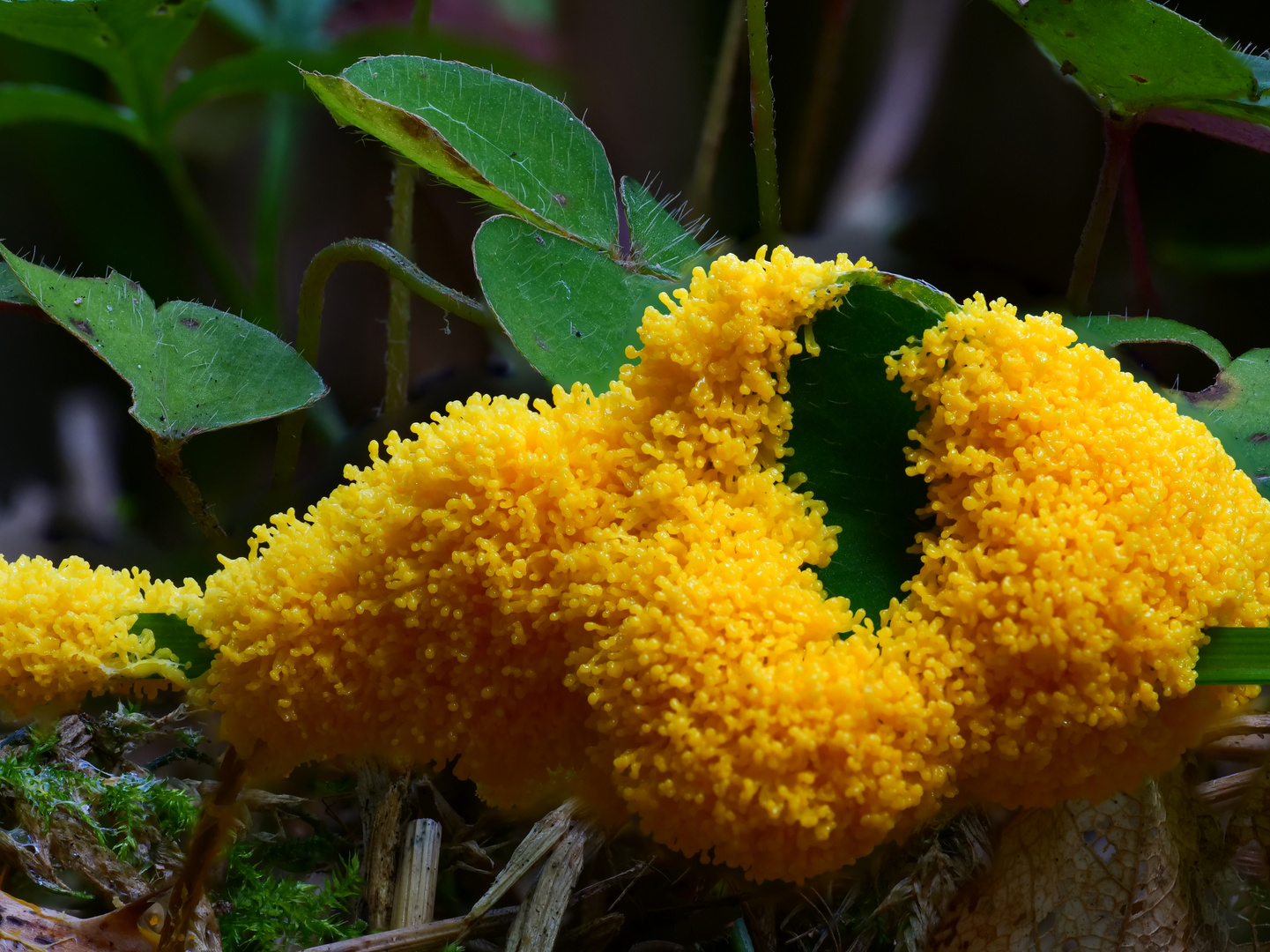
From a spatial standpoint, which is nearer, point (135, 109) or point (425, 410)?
point (425, 410)

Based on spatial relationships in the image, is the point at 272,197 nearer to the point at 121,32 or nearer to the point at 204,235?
→ the point at 204,235

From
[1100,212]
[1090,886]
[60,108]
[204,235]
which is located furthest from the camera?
[204,235]

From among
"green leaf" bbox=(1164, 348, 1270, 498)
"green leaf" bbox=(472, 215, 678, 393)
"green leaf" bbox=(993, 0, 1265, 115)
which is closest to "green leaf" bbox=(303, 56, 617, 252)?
"green leaf" bbox=(472, 215, 678, 393)

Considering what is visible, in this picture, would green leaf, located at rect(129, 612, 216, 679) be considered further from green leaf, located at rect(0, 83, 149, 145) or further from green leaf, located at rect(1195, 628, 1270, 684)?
green leaf, located at rect(0, 83, 149, 145)

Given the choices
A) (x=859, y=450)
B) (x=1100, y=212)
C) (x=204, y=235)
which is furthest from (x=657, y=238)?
(x=204, y=235)

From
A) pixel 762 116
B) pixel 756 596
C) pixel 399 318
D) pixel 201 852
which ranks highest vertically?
pixel 762 116

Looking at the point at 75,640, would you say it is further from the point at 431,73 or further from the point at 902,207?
the point at 902,207

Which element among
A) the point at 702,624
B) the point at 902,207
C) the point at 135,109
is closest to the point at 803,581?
the point at 702,624
